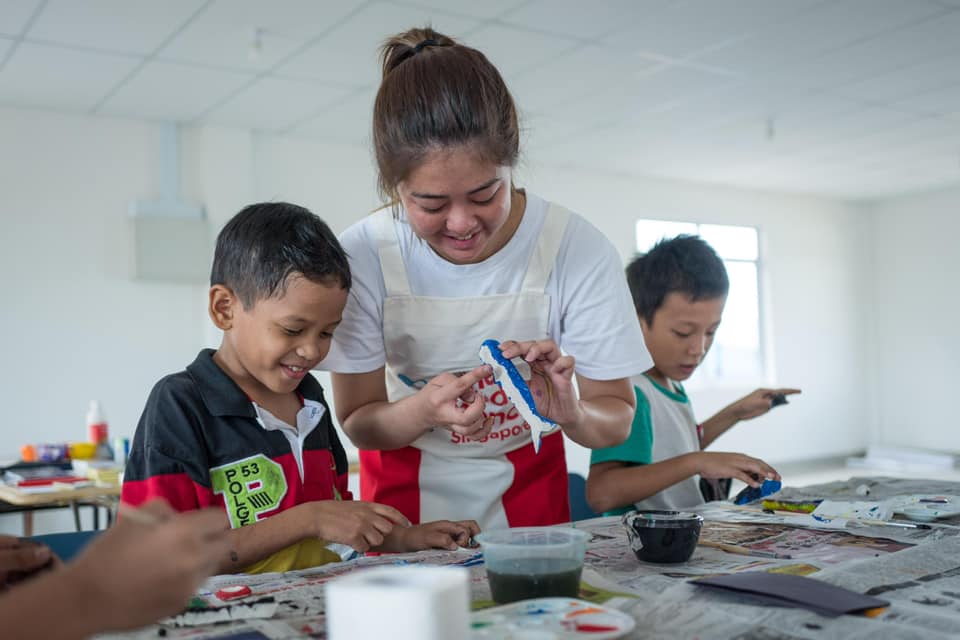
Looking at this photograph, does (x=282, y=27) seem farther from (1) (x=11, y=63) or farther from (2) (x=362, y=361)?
(2) (x=362, y=361)

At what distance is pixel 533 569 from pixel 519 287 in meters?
0.80

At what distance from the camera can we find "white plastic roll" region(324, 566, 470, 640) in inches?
26.4

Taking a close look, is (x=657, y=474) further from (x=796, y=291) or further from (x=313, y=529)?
(x=796, y=291)

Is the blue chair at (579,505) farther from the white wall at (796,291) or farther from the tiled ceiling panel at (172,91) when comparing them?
the white wall at (796,291)

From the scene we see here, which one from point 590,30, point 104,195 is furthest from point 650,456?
point 104,195

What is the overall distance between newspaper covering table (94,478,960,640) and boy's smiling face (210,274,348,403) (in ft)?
1.26

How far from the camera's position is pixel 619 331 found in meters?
1.67

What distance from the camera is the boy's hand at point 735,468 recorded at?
67.3 inches

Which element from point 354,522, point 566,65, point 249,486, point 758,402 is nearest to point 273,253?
point 249,486

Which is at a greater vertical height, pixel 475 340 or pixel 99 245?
pixel 99 245

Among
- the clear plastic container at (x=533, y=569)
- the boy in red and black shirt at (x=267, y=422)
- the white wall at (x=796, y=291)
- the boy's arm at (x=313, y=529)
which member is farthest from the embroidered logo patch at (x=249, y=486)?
the white wall at (x=796, y=291)

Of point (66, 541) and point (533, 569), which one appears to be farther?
point (66, 541)

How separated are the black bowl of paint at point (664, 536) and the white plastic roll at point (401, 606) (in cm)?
52

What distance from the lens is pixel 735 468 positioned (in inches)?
68.0
